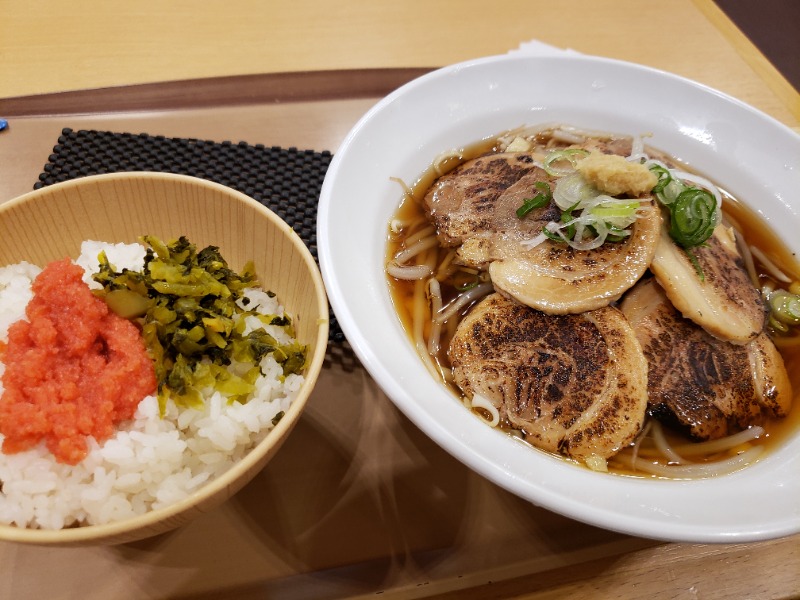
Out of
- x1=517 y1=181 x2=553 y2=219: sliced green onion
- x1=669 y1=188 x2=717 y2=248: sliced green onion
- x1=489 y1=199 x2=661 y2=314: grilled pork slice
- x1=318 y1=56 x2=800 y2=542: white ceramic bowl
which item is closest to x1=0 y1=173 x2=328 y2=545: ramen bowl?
x1=318 y1=56 x2=800 y2=542: white ceramic bowl

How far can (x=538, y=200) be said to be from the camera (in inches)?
70.2

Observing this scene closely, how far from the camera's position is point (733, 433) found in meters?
1.66

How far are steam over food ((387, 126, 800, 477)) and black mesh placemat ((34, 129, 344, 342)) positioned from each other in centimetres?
56

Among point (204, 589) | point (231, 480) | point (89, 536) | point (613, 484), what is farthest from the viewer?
point (204, 589)

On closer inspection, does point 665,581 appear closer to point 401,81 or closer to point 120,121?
point 401,81

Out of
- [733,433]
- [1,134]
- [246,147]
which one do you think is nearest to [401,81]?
[246,147]

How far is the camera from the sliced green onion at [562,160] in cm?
187

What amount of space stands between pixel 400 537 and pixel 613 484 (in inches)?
25.1

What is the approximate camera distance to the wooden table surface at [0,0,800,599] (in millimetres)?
1517

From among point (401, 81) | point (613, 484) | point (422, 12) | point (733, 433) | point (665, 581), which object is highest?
point (422, 12)

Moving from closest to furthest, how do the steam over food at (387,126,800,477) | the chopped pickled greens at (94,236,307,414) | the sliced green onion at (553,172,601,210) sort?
the chopped pickled greens at (94,236,307,414) → the steam over food at (387,126,800,477) → the sliced green onion at (553,172,601,210)

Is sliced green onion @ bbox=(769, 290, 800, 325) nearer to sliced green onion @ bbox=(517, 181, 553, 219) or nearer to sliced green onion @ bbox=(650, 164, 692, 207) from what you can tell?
sliced green onion @ bbox=(650, 164, 692, 207)

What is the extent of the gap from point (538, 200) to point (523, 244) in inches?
6.2

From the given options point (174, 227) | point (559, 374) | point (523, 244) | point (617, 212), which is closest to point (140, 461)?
point (174, 227)
